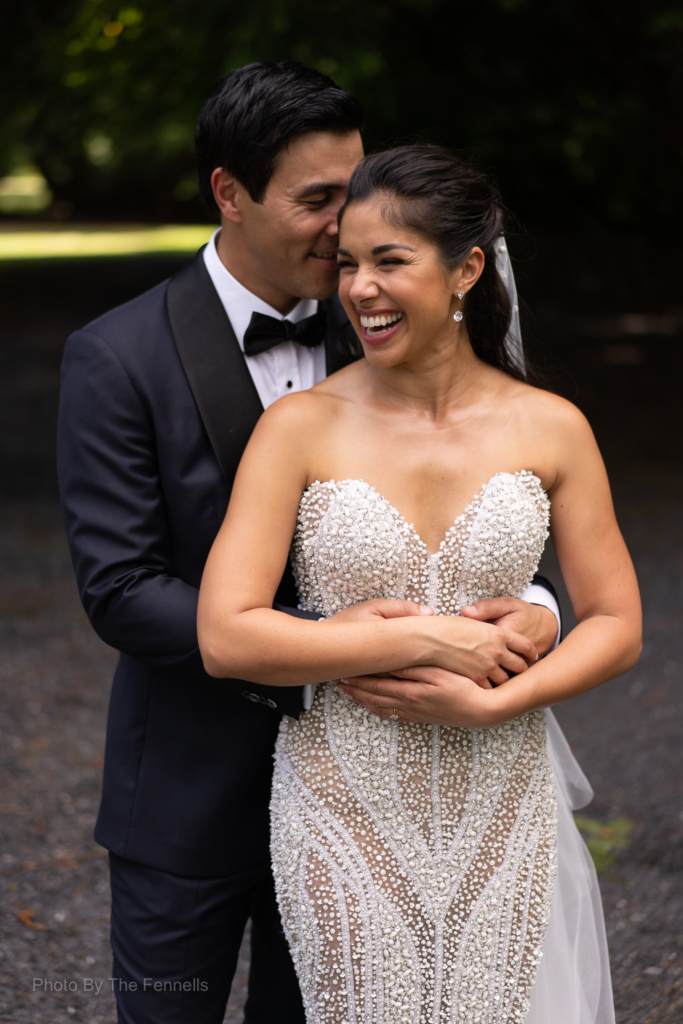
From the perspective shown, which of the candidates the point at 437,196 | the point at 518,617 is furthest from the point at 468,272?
the point at 518,617

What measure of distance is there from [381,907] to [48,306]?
710 inches

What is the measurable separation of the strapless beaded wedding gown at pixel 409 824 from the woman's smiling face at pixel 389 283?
1.07 ft

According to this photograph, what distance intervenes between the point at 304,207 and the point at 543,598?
1.10 meters

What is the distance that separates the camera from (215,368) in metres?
2.55

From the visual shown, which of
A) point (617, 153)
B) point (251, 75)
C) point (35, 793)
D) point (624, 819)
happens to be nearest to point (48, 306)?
point (617, 153)

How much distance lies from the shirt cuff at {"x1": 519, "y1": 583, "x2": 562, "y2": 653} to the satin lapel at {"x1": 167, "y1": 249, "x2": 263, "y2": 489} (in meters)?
0.76

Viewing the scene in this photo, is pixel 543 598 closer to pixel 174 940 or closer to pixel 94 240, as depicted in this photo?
pixel 174 940

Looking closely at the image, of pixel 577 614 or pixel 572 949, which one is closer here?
pixel 577 614

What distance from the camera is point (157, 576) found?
2428mm

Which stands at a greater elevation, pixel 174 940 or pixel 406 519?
pixel 406 519

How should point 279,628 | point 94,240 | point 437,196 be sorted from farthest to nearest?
point 94,240, point 437,196, point 279,628

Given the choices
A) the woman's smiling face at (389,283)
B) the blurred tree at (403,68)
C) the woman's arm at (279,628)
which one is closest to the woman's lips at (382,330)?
the woman's smiling face at (389,283)

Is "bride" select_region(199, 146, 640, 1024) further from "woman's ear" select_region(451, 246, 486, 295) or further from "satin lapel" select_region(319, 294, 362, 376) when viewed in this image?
"satin lapel" select_region(319, 294, 362, 376)

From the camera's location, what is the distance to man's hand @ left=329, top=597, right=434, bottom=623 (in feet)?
7.38
